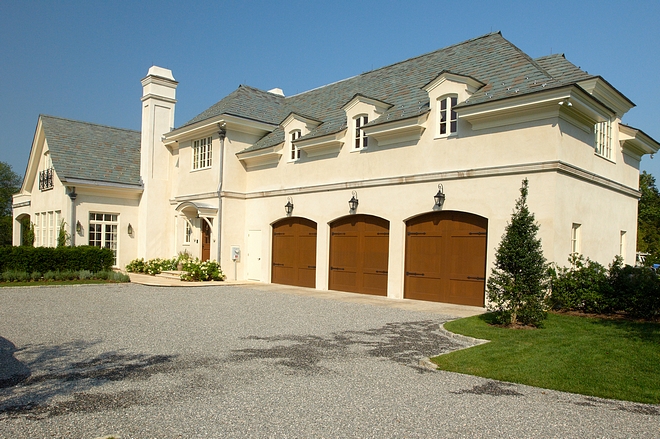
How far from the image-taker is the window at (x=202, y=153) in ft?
77.1

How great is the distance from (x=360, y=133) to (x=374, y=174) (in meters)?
1.76

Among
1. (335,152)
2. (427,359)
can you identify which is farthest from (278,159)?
(427,359)

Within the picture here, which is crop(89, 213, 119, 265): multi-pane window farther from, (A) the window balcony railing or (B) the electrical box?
(B) the electrical box

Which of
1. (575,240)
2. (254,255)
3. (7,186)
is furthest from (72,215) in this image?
(7,186)

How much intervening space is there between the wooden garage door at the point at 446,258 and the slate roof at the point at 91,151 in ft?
→ 51.6

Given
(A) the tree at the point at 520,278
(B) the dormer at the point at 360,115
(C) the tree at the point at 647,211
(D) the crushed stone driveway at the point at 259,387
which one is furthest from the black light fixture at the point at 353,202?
(C) the tree at the point at 647,211

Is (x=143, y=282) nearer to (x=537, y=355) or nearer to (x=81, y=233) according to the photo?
(x=81, y=233)

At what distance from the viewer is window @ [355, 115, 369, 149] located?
18080 mm

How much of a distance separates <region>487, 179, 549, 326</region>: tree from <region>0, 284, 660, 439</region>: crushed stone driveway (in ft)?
5.08

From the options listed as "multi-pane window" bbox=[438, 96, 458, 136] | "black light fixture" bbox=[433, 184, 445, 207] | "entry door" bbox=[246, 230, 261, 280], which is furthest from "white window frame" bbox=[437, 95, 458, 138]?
"entry door" bbox=[246, 230, 261, 280]

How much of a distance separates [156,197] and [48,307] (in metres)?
13.2

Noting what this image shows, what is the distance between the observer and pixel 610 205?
53.9 ft

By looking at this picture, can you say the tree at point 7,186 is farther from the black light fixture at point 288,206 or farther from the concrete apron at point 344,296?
the black light fixture at point 288,206

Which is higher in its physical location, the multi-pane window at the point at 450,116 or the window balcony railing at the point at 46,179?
the multi-pane window at the point at 450,116
